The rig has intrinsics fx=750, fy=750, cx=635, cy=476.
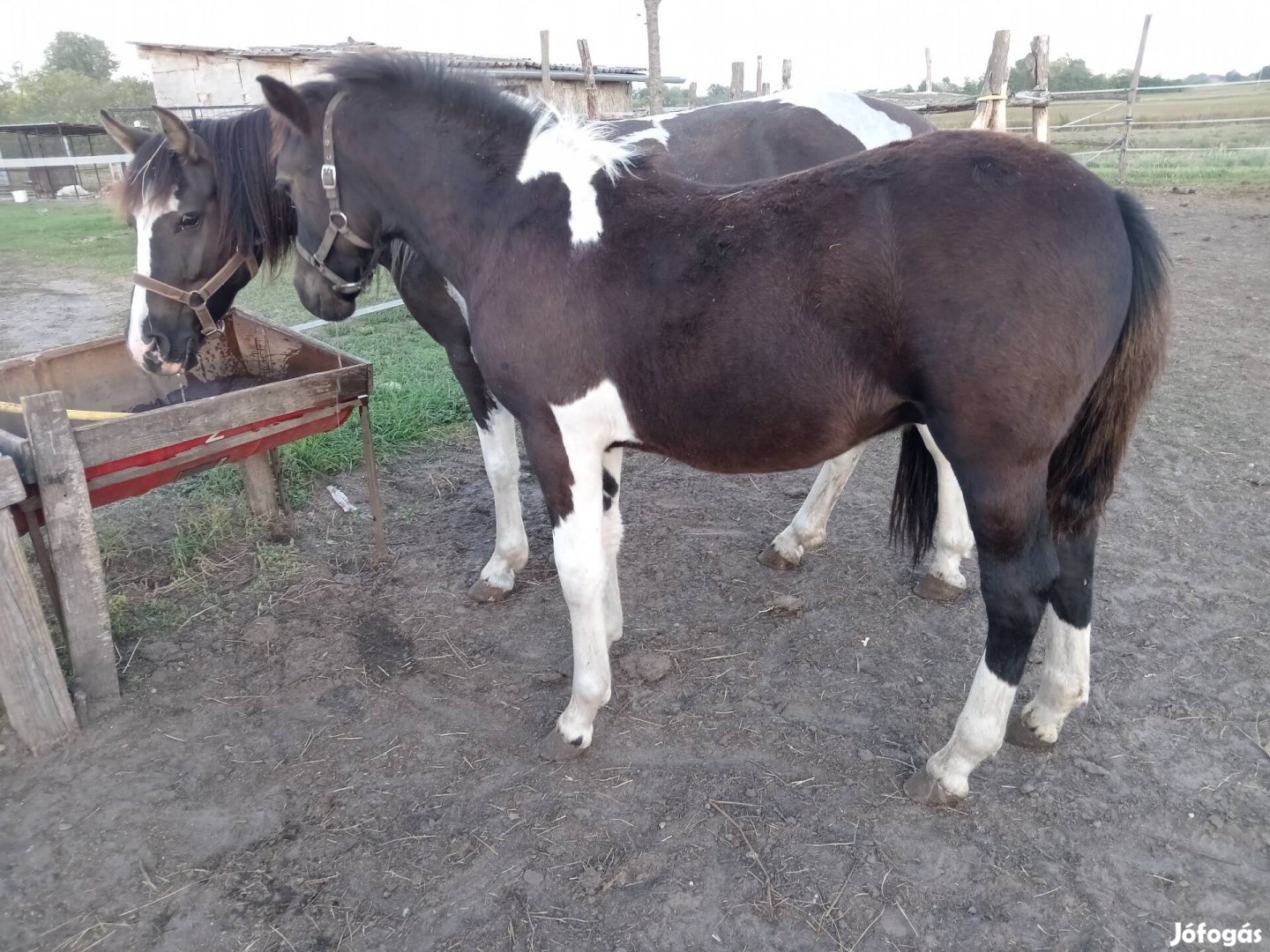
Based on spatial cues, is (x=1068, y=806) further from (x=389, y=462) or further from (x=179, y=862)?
(x=389, y=462)

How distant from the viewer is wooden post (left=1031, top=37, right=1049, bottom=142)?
8773 mm

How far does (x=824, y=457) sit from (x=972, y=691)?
0.88m

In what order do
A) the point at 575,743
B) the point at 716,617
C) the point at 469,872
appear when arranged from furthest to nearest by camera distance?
the point at 716,617 → the point at 575,743 → the point at 469,872

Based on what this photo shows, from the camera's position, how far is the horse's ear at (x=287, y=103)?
225cm

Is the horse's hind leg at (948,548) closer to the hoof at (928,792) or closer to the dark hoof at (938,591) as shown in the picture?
the dark hoof at (938,591)

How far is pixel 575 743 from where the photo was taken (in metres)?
2.63

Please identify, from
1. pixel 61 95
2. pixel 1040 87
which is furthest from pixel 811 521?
pixel 61 95

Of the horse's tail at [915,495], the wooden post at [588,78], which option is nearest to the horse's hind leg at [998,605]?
the horse's tail at [915,495]

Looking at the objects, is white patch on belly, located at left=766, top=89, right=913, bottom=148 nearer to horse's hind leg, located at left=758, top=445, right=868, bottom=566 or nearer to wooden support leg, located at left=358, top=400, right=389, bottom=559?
horse's hind leg, located at left=758, top=445, right=868, bottom=566

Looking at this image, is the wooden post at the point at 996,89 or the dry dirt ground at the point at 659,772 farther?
the wooden post at the point at 996,89

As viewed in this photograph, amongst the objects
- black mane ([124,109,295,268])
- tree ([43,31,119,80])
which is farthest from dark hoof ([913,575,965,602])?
tree ([43,31,119,80])

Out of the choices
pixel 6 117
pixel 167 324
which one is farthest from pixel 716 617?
pixel 6 117

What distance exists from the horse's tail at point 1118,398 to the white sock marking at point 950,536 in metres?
1.19

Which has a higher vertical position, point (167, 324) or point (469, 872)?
point (167, 324)
